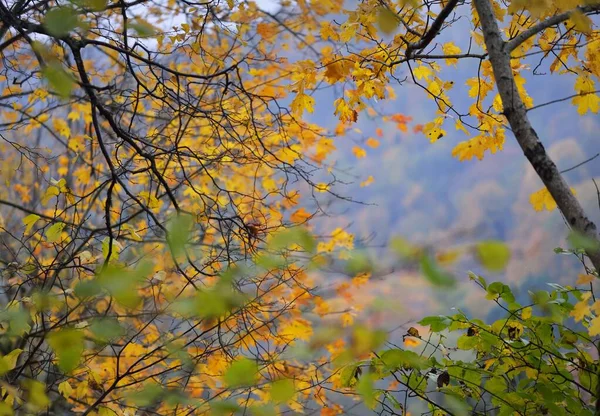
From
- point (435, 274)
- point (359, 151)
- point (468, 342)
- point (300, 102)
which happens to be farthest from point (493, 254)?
point (359, 151)

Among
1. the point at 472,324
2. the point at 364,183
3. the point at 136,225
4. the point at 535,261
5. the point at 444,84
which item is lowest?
the point at 472,324

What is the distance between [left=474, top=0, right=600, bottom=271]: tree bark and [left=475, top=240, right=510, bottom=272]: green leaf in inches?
18.8

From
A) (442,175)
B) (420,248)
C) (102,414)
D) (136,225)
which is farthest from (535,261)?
(420,248)

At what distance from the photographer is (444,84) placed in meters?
2.11

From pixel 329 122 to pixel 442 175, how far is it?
1.35 metres

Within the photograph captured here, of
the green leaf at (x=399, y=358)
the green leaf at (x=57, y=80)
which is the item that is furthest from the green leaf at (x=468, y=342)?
the green leaf at (x=57, y=80)

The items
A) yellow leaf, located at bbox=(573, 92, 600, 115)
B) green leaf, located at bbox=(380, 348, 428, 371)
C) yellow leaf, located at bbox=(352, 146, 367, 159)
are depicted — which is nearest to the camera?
Result: green leaf, located at bbox=(380, 348, 428, 371)

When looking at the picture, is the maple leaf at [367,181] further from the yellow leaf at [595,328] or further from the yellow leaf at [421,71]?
the yellow leaf at [595,328]

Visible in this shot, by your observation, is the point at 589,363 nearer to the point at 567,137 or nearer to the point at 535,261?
the point at 535,261

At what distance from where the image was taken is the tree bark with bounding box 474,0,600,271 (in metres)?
1.09

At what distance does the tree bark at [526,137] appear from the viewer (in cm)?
109

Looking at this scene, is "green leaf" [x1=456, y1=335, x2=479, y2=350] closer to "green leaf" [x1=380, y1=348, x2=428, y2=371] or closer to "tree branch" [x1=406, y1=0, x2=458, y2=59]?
"green leaf" [x1=380, y1=348, x2=428, y2=371]

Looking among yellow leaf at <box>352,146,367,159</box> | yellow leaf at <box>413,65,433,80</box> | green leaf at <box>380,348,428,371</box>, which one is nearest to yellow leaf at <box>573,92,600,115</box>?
yellow leaf at <box>413,65,433,80</box>

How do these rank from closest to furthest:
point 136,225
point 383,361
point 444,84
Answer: point 383,361, point 444,84, point 136,225
